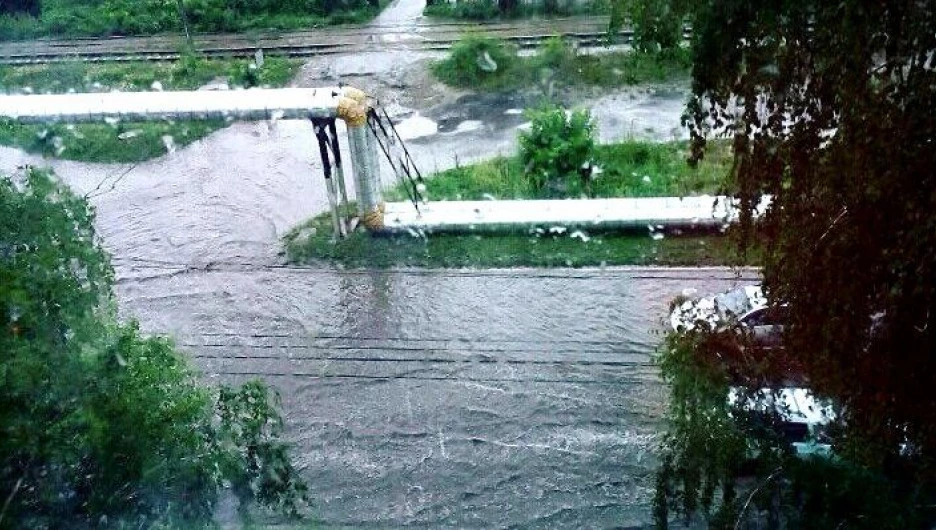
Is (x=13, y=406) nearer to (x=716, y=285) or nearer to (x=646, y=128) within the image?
(x=716, y=285)

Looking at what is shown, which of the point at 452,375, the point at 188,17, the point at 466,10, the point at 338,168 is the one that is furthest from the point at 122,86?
the point at 452,375

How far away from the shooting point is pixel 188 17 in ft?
68.8

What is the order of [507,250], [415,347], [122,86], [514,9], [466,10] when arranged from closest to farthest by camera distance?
[415,347], [507,250], [122,86], [514,9], [466,10]

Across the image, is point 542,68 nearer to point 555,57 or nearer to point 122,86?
point 555,57

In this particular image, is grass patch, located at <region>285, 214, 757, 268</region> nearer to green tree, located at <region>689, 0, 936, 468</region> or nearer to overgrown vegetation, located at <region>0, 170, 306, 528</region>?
overgrown vegetation, located at <region>0, 170, 306, 528</region>

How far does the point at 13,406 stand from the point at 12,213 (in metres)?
1.66

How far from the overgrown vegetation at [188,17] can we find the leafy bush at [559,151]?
9.50 meters

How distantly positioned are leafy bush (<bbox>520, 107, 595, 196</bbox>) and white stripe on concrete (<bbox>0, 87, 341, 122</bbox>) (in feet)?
10.3

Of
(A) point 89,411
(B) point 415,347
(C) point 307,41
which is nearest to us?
(A) point 89,411

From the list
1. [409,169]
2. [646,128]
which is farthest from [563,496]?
[646,128]

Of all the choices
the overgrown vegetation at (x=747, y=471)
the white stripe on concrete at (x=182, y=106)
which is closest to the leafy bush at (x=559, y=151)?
the white stripe on concrete at (x=182, y=106)

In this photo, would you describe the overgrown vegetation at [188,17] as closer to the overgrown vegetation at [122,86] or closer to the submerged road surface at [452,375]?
the overgrown vegetation at [122,86]

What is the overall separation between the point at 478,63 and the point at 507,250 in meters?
6.74

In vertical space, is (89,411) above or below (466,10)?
below
